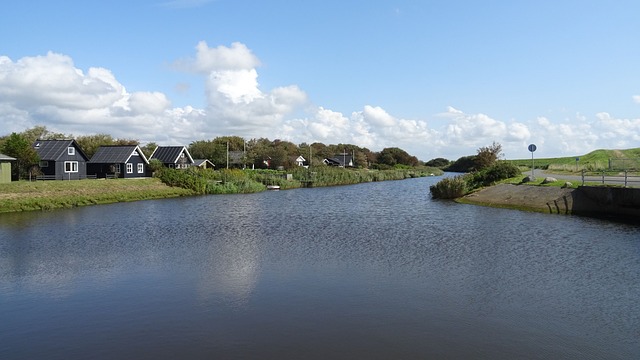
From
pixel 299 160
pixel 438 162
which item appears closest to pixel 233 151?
pixel 299 160

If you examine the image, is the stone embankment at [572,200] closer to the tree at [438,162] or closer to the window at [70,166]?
the window at [70,166]

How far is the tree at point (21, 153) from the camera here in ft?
165

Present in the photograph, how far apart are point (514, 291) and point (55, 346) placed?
39.3ft

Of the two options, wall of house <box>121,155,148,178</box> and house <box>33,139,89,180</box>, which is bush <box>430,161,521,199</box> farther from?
house <box>33,139,89,180</box>

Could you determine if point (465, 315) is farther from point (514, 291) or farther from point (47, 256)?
point (47, 256)

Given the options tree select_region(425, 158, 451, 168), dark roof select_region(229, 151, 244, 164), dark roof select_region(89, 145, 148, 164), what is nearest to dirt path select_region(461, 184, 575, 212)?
dark roof select_region(89, 145, 148, 164)

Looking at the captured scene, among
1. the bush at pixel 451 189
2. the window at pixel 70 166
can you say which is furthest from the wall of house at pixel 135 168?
the bush at pixel 451 189

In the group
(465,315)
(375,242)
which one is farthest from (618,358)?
(375,242)

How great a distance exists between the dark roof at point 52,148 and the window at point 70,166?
1362 millimetres

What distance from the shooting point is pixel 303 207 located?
40.6 metres

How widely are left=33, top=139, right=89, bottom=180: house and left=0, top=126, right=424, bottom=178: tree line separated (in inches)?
44.9

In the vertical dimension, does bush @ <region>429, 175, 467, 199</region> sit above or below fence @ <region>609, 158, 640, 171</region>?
below

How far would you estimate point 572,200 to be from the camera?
31.5 meters

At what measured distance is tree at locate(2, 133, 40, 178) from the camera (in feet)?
165
